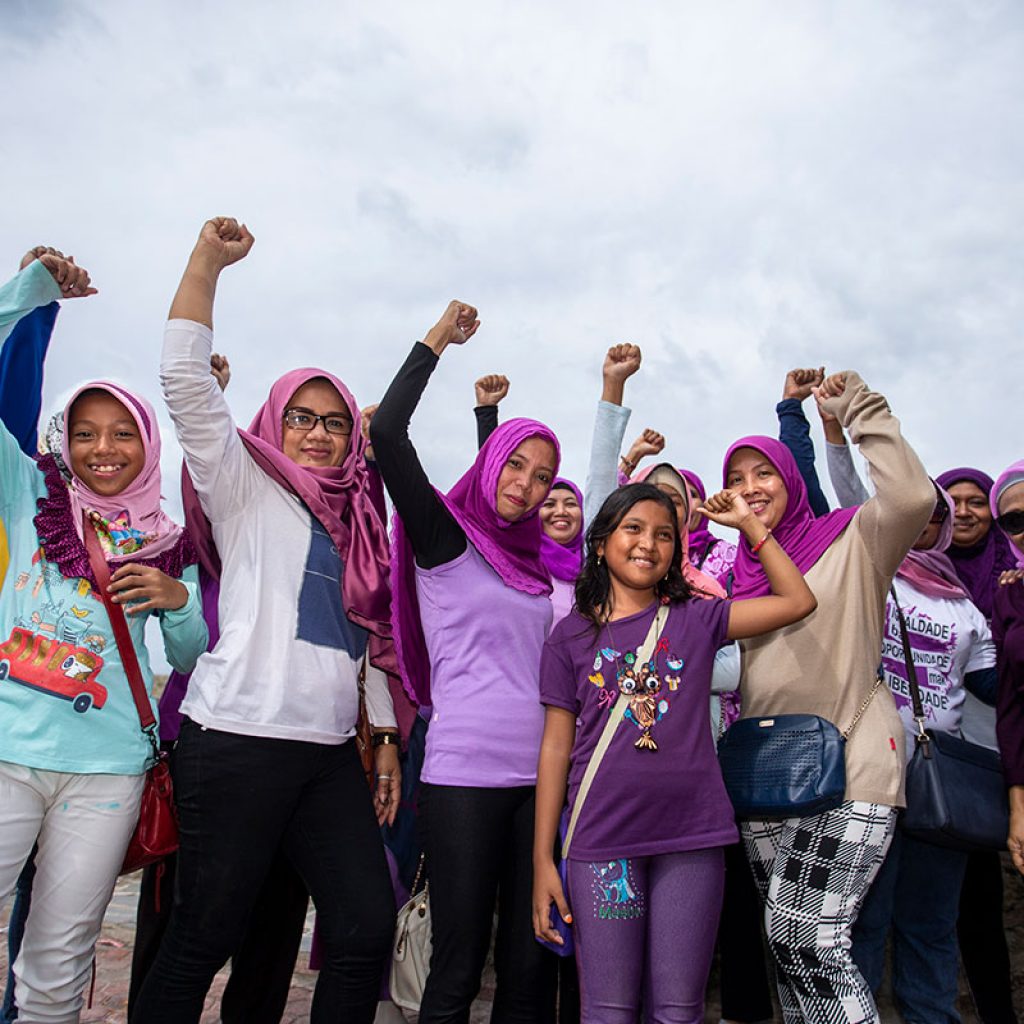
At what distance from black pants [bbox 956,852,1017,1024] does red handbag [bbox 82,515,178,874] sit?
327cm

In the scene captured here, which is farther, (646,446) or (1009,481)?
(646,446)

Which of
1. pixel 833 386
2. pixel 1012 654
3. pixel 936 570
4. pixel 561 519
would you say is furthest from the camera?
pixel 561 519

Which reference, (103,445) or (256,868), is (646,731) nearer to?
(256,868)

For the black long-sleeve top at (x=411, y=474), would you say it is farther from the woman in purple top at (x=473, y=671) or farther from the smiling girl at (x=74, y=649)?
the smiling girl at (x=74, y=649)

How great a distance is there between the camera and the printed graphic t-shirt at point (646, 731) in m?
2.56

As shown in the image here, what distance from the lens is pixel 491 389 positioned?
444cm

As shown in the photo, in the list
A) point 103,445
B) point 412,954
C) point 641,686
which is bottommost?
point 412,954

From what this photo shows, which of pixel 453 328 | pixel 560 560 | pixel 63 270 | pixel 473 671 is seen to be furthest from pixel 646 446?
pixel 63 270

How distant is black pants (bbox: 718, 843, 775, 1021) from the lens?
141 inches

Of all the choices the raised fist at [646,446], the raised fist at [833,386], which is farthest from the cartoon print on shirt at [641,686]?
the raised fist at [646,446]

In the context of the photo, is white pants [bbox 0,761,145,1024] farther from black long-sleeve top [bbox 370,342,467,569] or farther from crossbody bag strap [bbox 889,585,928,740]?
crossbody bag strap [bbox 889,585,928,740]

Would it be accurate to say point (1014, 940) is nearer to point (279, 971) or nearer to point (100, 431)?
point (279, 971)

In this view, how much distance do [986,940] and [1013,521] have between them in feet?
6.02

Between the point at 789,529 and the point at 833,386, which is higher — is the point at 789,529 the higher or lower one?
the lower one
